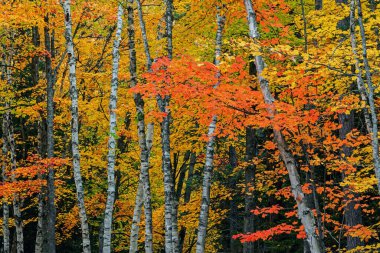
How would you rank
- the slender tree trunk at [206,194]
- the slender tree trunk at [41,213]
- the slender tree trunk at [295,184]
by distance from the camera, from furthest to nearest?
the slender tree trunk at [41,213] < the slender tree trunk at [206,194] < the slender tree trunk at [295,184]

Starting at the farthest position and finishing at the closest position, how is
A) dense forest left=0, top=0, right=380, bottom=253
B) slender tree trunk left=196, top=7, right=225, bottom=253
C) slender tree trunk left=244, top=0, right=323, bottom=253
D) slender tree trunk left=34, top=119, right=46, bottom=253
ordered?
slender tree trunk left=34, top=119, right=46, bottom=253 → slender tree trunk left=196, top=7, right=225, bottom=253 → dense forest left=0, top=0, right=380, bottom=253 → slender tree trunk left=244, top=0, right=323, bottom=253

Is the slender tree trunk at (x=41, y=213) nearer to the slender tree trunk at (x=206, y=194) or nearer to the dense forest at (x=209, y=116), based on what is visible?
the dense forest at (x=209, y=116)

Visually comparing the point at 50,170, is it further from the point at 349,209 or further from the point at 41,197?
the point at 349,209

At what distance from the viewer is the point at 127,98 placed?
64.8 feet

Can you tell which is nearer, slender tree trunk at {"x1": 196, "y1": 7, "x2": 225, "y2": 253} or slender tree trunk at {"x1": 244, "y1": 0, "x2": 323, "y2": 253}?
slender tree trunk at {"x1": 244, "y1": 0, "x2": 323, "y2": 253}

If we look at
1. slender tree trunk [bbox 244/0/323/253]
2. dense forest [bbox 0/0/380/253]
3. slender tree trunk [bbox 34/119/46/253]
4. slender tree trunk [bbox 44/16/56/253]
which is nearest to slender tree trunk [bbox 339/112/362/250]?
dense forest [bbox 0/0/380/253]

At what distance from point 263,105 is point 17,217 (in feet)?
38.8

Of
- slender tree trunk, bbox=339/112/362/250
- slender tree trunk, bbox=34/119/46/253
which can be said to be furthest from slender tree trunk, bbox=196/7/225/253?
slender tree trunk, bbox=34/119/46/253

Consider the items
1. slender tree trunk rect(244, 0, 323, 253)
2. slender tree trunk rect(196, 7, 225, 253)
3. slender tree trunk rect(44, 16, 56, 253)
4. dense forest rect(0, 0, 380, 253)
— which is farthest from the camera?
slender tree trunk rect(44, 16, 56, 253)

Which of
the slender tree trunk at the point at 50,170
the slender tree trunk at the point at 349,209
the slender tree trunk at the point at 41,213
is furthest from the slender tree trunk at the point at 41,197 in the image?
the slender tree trunk at the point at 349,209

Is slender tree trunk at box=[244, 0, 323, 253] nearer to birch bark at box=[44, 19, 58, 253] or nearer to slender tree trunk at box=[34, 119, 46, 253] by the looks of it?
birch bark at box=[44, 19, 58, 253]

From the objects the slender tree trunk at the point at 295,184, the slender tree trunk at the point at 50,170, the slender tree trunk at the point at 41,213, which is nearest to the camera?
the slender tree trunk at the point at 295,184

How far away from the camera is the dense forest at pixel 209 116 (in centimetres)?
922

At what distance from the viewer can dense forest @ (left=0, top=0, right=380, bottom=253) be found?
9219 millimetres
